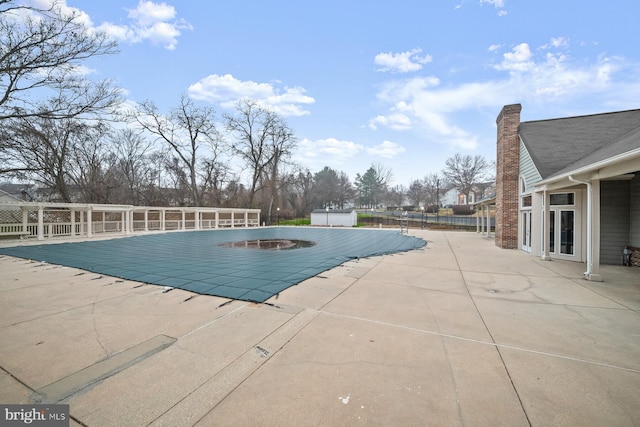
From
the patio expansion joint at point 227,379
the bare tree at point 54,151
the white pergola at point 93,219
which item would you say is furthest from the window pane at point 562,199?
the white pergola at point 93,219

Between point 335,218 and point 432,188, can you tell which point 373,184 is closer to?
point 432,188

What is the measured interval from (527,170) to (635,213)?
3444mm

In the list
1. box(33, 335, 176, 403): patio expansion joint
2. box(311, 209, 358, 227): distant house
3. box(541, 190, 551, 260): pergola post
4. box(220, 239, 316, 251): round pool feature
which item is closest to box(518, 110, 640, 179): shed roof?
box(541, 190, 551, 260): pergola post

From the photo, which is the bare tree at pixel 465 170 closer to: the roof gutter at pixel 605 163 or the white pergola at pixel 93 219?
the white pergola at pixel 93 219

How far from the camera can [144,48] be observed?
460 inches

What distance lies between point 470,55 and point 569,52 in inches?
151

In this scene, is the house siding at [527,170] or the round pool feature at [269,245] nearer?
the house siding at [527,170]

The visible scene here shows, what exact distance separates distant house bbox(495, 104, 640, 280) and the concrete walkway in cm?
264

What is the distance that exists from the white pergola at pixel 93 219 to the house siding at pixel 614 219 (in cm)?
2335

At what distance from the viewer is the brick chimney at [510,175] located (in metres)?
11.3

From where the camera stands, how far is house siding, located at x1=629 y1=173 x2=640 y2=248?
7298mm

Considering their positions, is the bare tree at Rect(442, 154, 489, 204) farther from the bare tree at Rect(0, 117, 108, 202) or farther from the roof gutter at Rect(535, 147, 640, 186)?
the bare tree at Rect(0, 117, 108, 202)

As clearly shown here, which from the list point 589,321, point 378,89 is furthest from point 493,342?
point 378,89

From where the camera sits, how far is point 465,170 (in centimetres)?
4144
